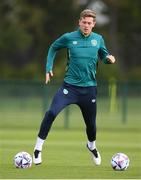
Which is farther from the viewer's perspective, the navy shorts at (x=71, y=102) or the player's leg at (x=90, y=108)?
the player's leg at (x=90, y=108)

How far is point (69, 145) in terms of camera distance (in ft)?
76.1

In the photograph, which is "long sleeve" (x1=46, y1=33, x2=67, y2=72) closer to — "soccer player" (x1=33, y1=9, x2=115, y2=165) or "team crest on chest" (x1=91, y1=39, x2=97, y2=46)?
"soccer player" (x1=33, y1=9, x2=115, y2=165)

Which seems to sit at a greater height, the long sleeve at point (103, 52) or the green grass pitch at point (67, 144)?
the long sleeve at point (103, 52)

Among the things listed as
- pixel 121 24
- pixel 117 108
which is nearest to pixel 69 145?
pixel 117 108

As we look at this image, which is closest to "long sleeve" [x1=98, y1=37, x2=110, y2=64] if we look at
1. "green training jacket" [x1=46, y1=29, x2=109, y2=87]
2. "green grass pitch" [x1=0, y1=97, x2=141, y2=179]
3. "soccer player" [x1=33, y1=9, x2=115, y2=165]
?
"soccer player" [x1=33, y1=9, x2=115, y2=165]

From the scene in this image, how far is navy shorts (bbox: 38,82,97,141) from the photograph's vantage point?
16.0 m

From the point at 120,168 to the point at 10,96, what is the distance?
60.9 feet

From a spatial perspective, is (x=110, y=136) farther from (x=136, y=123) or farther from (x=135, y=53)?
(x=135, y=53)

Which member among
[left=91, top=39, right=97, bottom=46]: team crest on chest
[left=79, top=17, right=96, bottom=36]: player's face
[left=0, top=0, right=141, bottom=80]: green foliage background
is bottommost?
[left=0, top=0, right=141, bottom=80]: green foliage background

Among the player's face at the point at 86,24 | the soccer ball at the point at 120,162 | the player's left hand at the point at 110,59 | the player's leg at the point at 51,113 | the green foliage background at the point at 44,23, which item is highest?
the player's face at the point at 86,24

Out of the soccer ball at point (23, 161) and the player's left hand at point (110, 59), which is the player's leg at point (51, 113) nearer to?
the soccer ball at point (23, 161)

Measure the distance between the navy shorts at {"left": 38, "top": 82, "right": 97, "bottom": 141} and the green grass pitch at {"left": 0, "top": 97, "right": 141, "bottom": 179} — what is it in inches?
30.4

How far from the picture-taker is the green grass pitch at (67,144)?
50.5 ft

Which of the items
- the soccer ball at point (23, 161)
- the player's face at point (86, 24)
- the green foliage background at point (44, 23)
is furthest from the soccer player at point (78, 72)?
the green foliage background at point (44, 23)
